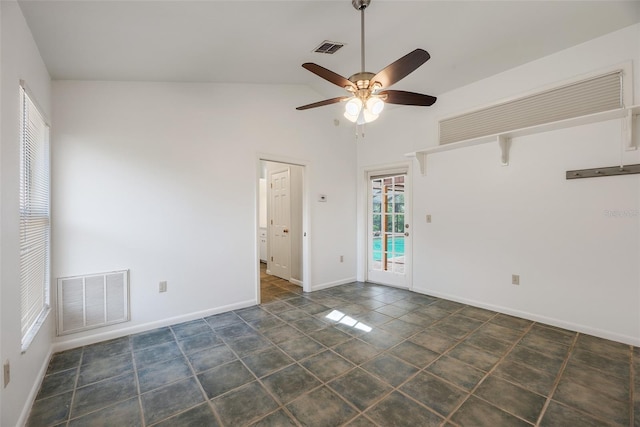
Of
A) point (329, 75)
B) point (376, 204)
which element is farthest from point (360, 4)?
point (376, 204)

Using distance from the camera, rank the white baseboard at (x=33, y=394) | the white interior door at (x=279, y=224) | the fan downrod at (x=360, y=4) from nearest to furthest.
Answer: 1. the white baseboard at (x=33, y=394)
2. the fan downrod at (x=360, y=4)
3. the white interior door at (x=279, y=224)

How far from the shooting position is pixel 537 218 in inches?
125

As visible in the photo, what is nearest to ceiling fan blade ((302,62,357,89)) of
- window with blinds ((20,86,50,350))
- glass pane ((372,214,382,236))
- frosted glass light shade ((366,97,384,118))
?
frosted glass light shade ((366,97,384,118))

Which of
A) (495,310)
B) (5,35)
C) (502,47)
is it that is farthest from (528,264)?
(5,35)

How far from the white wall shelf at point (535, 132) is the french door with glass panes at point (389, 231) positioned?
0.59 m

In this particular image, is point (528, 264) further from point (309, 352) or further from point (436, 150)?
point (309, 352)

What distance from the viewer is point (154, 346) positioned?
2699mm

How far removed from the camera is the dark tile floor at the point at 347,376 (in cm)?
178

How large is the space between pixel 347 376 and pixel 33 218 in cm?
277

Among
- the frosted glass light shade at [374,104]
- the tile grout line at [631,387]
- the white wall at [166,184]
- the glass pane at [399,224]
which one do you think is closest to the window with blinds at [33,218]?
the white wall at [166,184]

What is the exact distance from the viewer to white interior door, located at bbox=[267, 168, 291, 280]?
16.7 ft

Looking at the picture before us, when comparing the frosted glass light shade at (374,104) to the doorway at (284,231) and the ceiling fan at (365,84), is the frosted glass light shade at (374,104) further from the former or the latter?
the doorway at (284,231)

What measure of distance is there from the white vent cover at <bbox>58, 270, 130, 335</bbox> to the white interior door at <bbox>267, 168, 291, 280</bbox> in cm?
265

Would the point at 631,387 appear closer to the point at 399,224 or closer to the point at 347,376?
the point at 347,376
